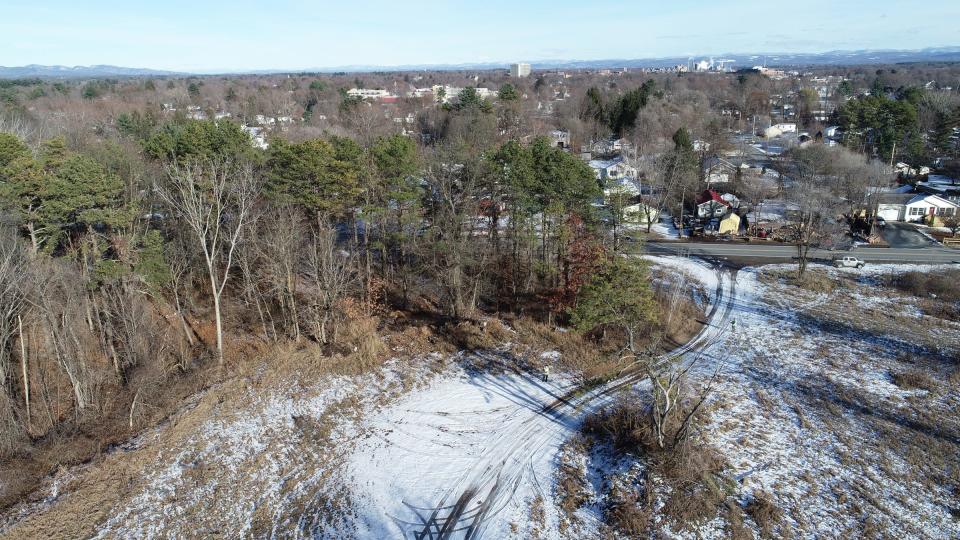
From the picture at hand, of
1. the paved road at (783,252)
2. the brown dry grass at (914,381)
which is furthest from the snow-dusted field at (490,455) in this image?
the paved road at (783,252)

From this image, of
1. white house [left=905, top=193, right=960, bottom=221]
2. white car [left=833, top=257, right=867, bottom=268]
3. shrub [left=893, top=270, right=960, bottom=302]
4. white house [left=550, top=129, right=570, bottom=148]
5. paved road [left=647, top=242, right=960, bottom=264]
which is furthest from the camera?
white house [left=550, top=129, right=570, bottom=148]

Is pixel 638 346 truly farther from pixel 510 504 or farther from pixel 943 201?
pixel 943 201

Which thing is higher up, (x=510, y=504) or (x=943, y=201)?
(x=943, y=201)

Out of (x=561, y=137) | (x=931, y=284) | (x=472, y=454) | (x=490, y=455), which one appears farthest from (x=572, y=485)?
(x=561, y=137)

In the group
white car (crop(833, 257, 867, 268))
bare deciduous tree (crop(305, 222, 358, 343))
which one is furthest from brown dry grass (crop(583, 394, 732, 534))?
white car (crop(833, 257, 867, 268))

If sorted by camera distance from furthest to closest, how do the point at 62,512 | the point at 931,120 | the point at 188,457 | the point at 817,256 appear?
the point at 931,120 → the point at 817,256 → the point at 188,457 → the point at 62,512

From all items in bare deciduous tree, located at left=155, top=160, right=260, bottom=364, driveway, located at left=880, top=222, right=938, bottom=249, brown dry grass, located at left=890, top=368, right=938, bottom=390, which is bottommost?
brown dry grass, located at left=890, top=368, right=938, bottom=390

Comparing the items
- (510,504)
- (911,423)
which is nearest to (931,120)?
(911,423)

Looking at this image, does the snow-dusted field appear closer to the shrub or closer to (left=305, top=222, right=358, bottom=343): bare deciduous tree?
(left=305, top=222, right=358, bottom=343): bare deciduous tree
